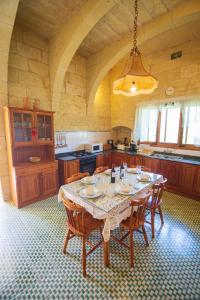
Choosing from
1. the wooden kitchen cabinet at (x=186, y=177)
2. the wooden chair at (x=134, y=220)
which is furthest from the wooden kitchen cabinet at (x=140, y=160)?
the wooden chair at (x=134, y=220)

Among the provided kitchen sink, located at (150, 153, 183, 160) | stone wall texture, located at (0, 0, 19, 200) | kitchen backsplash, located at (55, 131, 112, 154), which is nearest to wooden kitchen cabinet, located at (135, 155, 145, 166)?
kitchen sink, located at (150, 153, 183, 160)

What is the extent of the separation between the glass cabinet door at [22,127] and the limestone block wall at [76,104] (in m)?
0.87

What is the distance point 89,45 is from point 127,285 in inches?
187

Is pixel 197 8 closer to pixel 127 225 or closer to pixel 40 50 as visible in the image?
pixel 40 50

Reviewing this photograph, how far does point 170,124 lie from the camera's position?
418 cm

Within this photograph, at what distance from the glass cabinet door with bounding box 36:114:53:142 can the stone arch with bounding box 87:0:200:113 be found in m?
1.57

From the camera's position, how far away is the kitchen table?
1.67 m

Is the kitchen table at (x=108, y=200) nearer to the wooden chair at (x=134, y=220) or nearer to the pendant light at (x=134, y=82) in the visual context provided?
the wooden chair at (x=134, y=220)

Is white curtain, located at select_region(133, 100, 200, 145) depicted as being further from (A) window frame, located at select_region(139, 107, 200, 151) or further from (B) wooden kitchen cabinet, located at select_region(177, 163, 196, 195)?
(B) wooden kitchen cabinet, located at select_region(177, 163, 196, 195)

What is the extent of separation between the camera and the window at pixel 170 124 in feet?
12.2

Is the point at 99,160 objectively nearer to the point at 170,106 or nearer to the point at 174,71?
the point at 170,106

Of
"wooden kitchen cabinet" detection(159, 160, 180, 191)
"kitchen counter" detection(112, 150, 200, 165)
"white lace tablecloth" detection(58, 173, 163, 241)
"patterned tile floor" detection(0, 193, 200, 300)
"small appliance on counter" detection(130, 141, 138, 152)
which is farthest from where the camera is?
"small appliance on counter" detection(130, 141, 138, 152)

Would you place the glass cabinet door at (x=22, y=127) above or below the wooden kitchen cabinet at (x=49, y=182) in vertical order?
above

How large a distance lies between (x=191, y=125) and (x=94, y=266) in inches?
146
